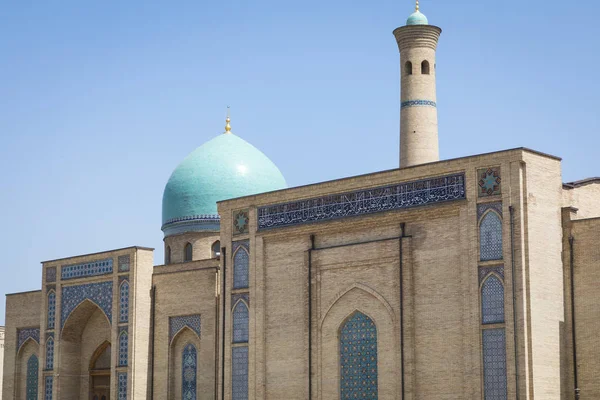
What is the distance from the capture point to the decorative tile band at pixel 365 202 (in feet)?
66.5

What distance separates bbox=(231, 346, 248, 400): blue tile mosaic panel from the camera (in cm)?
2311

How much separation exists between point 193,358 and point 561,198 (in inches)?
361

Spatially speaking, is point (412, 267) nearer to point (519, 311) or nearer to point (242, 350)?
point (519, 311)

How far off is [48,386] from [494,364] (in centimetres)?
1252

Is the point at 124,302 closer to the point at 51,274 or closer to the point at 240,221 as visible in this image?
the point at 51,274

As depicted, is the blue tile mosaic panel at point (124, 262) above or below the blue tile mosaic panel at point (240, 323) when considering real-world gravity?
above

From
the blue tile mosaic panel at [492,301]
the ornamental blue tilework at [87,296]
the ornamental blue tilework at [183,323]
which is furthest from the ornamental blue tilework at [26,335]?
the blue tile mosaic panel at [492,301]

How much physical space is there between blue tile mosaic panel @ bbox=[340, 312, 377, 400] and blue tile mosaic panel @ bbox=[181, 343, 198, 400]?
4688 millimetres

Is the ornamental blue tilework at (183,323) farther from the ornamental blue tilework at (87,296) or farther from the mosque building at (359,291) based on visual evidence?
the ornamental blue tilework at (87,296)

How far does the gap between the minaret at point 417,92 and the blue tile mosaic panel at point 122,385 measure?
7633 mm

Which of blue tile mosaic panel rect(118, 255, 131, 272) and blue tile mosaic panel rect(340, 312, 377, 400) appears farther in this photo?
blue tile mosaic panel rect(118, 255, 131, 272)

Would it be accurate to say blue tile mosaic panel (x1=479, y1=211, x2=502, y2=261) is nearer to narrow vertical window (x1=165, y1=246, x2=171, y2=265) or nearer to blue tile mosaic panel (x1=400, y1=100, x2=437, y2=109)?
blue tile mosaic panel (x1=400, y1=100, x2=437, y2=109)

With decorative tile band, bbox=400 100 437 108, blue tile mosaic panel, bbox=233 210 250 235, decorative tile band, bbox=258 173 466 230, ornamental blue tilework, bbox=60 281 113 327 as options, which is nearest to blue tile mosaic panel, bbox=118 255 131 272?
ornamental blue tilework, bbox=60 281 113 327

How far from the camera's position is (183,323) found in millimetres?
25422
